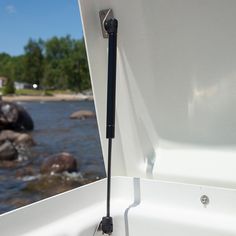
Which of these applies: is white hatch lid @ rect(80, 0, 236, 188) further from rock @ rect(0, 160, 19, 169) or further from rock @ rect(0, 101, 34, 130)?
rock @ rect(0, 101, 34, 130)

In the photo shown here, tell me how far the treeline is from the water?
3285 mm

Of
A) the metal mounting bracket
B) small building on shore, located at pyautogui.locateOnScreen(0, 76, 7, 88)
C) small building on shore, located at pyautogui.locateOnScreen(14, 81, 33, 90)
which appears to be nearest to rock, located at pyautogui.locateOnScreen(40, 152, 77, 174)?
the metal mounting bracket

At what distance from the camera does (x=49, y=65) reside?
1523cm

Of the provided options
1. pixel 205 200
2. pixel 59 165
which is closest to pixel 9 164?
pixel 59 165

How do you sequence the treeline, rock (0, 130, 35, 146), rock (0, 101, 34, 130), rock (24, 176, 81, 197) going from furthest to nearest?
the treeline → rock (0, 101, 34, 130) → rock (0, 130, 35, 146) → rock (24, 176, 81, 197)

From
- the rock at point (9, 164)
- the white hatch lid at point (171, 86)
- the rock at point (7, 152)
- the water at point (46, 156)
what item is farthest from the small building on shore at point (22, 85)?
the white hatch lid at point (171, 86)

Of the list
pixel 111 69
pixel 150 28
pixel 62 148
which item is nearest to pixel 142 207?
pixel 111 69

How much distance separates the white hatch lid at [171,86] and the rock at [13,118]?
24.0 feet

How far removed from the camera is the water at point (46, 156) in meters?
4.89

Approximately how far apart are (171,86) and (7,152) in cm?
607

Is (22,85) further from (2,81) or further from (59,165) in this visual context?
(59,165)

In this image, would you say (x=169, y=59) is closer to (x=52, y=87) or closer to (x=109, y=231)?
(x=109, y=231)

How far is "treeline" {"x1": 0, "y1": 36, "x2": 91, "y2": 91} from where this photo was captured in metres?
14.4

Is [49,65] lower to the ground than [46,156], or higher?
higher
